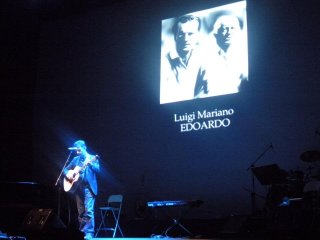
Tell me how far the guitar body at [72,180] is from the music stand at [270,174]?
8.38ft

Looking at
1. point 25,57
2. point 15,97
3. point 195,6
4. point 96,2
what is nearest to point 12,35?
point 25,57

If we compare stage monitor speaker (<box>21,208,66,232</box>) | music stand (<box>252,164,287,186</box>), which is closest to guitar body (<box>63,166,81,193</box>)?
stage monitor speaker (<box>21,208,66,232</box>)

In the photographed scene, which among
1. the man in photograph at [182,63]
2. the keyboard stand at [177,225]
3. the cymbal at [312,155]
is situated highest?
the man in photograph at [182,63]

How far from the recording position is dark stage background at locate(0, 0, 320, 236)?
6.84 m

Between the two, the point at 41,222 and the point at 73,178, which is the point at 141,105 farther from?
the point at 41,222

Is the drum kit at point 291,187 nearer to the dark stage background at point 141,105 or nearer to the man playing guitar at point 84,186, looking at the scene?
the dark stage background at point 141,105

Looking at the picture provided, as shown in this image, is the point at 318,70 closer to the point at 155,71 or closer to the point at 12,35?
the point at 155,71

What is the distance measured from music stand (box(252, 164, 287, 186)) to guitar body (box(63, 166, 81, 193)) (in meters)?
2.55

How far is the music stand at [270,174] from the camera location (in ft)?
18.9

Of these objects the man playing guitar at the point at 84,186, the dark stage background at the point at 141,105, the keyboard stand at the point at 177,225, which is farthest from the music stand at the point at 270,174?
the man playing guitar at the point at 84,186

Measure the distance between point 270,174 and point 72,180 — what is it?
2.83m
